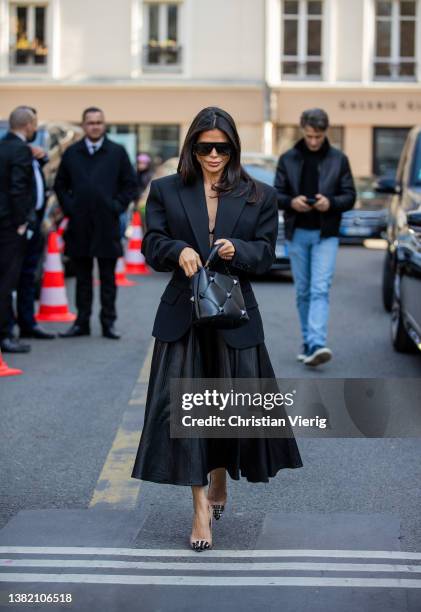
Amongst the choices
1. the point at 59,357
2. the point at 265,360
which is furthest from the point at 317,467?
the point at 59,357

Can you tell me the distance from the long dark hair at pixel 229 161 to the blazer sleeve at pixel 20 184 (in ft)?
16.0

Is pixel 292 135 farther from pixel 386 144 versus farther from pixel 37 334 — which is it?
pixel 37 334

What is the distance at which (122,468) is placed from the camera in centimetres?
660

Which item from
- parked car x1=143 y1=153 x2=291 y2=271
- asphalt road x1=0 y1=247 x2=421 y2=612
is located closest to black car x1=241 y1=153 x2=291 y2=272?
parked car x1=143 y1=153 x2=291 y2=271

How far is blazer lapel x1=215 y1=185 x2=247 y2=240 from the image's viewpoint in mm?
5250

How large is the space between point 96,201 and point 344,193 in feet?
8.83

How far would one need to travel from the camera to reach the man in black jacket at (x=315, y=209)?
31.2 ft

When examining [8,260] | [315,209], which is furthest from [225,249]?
[8,260]

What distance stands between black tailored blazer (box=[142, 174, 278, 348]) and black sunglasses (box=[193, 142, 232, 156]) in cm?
16

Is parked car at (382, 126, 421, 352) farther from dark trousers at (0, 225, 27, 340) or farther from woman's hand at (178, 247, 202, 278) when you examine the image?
dark trousers at (0, 225, 27, 340)

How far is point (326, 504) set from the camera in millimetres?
5918

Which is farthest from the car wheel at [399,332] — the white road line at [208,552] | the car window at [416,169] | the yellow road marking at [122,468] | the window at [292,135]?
the window at [292,135]

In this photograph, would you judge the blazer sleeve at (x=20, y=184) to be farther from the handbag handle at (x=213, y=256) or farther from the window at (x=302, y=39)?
the window at (x=302, y=39)

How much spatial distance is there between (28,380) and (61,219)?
6.51m
